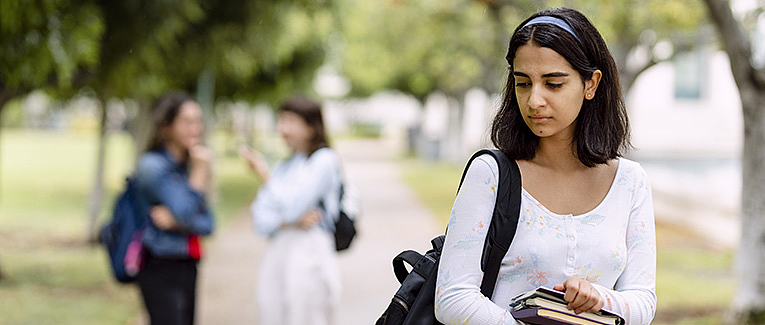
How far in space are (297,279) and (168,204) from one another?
810 mm

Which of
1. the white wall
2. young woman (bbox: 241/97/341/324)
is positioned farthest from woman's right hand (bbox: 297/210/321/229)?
the white wall

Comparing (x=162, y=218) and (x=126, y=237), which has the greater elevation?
(x=162, y=218)

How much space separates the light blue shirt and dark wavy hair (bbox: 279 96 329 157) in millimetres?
61

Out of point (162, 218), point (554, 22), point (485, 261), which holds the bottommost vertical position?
point (162, 218)

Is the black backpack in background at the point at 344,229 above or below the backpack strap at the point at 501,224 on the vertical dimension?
below

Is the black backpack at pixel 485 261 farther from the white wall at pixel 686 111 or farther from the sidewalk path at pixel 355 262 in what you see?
the white wall at pixel 686 111

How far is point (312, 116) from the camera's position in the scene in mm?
5367

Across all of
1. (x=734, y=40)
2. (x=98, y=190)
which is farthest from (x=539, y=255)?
(x=98, y=190)

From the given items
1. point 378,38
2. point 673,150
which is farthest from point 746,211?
point 673,150

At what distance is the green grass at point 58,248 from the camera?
8461mm

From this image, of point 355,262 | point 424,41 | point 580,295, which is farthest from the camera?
point 424,41

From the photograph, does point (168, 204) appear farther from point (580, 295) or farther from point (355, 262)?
point (355, 262)

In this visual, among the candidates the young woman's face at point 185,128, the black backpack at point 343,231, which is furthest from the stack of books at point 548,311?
the young woman's face at point 185,128

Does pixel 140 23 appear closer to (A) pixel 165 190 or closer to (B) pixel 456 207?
(A) pixel 165 190
